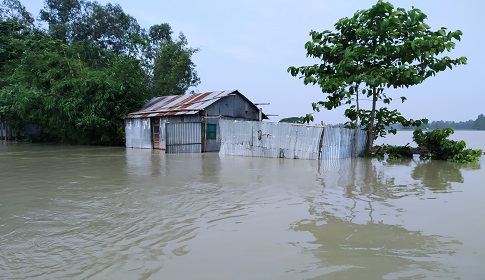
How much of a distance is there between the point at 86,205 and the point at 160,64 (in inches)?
955

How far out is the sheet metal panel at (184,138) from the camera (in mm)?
16656

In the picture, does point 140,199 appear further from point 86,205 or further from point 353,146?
point 353,146

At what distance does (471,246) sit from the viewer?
388 centimetres

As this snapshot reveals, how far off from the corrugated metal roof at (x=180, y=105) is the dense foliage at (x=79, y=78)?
132cm

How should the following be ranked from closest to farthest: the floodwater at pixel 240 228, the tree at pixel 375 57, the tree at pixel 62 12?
the floodwater at pixel 240 228, the tree at pixel 375 57, the tree at pixel 62 12

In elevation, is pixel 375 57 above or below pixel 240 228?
above

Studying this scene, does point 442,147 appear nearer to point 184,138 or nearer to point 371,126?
point 371,126

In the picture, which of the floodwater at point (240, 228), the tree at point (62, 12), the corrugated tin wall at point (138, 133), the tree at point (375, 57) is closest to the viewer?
the floodwater at point (240, 228)

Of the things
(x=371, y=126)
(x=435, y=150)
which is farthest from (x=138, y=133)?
(x=435, y=150)

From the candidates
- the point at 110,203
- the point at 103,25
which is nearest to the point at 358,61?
the point at 110,203

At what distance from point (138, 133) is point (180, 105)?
10.5 ft

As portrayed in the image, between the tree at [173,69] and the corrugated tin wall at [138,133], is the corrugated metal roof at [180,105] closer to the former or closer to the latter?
the corrugated tin wall at [138,133]

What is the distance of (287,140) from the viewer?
13578 mm

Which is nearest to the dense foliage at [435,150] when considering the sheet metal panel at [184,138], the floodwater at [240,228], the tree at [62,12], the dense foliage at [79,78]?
the floodwater at [240,228]
